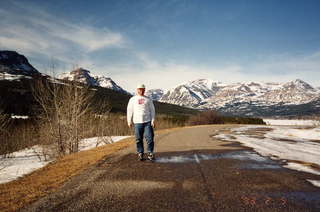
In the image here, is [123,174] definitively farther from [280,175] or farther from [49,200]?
[280,175]

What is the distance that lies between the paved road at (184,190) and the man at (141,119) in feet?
3.56

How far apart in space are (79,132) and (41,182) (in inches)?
440

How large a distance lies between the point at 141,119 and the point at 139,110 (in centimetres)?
28

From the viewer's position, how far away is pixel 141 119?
306 inches

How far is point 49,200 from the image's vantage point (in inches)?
161

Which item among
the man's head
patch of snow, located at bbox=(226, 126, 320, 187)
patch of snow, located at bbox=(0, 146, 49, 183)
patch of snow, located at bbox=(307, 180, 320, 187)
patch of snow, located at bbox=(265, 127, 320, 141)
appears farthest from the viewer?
patch of snow, located at bbox=(265, 127, 320, 141)

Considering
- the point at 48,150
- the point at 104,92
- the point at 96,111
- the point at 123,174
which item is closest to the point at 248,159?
the point at 123,174

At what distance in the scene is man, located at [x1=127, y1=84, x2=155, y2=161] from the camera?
7.80 meters

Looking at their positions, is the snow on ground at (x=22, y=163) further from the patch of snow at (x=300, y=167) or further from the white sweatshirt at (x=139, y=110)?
the patch of snow at (x=300, y=167)

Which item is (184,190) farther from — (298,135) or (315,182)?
(298,135)

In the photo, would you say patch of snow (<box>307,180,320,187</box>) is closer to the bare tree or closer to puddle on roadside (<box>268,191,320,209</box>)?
puddle on roadside (<box>268,191,320,209</box>)

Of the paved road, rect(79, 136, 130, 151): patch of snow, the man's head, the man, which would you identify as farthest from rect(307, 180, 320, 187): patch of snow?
rect(79, 136, 130, 151): patch of snow

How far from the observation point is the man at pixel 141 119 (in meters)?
7.80

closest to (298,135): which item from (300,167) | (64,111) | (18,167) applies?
(300,167)
